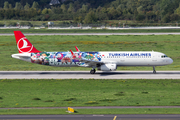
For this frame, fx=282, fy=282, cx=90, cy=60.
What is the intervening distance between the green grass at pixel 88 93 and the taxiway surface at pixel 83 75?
389 cm

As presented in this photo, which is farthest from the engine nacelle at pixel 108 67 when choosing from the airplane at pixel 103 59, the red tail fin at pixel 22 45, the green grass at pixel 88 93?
the red tail fin at pixel 22 45

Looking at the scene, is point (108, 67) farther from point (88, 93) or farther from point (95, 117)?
point (95, 117)

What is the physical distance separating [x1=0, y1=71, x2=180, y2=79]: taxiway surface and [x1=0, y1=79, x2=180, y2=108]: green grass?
12.8 ft

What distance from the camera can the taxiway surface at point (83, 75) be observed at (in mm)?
50509

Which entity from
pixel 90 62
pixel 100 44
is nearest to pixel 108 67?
pixel 90 62

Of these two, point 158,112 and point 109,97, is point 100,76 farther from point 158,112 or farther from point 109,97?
point 158,112

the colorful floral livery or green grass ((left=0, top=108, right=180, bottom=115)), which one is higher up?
the colorful floral livery

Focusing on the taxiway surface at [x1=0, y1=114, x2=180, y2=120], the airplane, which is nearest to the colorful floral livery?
the airplane

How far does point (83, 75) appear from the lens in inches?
2079

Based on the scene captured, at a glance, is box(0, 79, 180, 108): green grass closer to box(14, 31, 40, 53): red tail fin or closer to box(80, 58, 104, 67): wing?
box(80, 58, 104, 67): wing

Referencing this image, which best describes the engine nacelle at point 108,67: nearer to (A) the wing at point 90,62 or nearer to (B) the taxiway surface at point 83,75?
(A) the wing at point 90,62

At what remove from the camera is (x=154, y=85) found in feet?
140

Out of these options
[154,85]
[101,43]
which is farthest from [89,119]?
[101,43]

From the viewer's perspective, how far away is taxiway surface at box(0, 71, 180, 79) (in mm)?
50509
